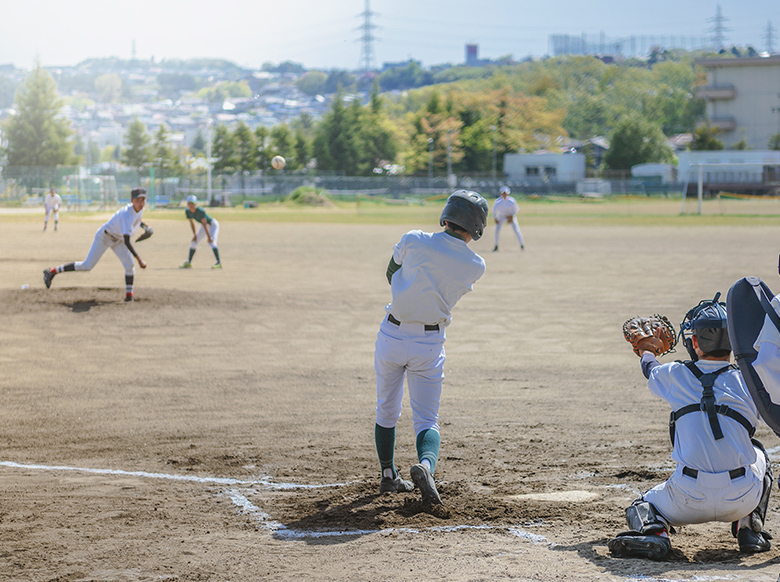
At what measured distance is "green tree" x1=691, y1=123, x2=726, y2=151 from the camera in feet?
259

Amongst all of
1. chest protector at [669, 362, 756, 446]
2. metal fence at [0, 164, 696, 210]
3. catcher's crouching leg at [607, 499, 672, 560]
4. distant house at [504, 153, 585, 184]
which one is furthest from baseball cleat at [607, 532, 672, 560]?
distant house at [504, 153, 585, 184]

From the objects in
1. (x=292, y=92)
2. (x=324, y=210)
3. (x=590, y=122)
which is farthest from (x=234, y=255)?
(x=292, y=92)

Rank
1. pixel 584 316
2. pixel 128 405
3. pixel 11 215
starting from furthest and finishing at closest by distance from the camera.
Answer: pixel 11 215 → pixel 584 316 → pixel 128 405

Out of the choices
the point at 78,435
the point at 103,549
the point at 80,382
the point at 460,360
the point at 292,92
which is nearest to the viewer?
the point at 103,549

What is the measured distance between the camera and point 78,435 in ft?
23.6

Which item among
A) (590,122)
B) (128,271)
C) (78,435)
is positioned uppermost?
(590,122)

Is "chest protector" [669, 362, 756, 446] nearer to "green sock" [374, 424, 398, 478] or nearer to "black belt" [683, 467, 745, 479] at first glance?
"black belt" [683, 467, 745, 479]

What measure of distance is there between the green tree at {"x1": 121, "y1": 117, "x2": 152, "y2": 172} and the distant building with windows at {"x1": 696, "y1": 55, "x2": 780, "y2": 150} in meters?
61.0

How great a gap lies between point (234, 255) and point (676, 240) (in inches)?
634

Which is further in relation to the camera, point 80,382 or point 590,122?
point 590,122

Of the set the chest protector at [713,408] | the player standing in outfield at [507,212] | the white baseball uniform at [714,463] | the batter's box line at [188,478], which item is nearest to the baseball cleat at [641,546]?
the white baseball uniform at [714,463]

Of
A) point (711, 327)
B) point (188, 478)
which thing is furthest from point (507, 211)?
point (711, 327)

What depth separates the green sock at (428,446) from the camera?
16.7ft

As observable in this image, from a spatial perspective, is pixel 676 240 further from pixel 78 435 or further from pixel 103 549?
pixel 103 549
